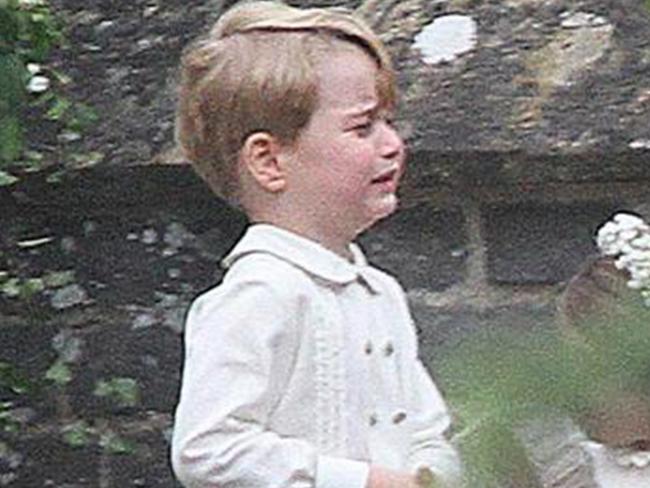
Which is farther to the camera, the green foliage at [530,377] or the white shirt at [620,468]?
the white shirt at [620,468]

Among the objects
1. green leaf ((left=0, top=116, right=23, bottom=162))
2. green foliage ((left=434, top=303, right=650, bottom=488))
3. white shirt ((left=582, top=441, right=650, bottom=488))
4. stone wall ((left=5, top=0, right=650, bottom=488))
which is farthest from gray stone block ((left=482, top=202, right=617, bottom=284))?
green foliage ((left=434, top=303, right=650, bottom=488))

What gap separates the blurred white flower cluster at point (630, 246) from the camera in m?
0.96

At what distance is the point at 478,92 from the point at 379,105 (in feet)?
2.01

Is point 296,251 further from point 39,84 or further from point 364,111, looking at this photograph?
point 39,84

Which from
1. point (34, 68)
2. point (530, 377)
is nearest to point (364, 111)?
point (34, 68)

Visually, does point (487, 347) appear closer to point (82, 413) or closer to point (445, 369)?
point (445, 369)

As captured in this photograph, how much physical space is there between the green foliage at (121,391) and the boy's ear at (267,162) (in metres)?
0.92

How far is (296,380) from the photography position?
2.17m

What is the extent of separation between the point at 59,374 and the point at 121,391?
0.10m

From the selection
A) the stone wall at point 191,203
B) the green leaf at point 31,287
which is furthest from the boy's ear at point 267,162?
the green leaf at point 31,287

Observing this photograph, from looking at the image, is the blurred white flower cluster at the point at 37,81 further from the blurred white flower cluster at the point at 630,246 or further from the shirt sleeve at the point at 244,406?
the blurred white flower cluster at the point at 630,246

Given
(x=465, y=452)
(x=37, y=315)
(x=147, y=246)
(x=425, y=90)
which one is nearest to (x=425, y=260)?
(x=425, y=90)

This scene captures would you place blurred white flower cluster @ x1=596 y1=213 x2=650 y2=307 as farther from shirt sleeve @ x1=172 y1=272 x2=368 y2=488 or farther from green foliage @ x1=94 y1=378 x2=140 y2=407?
green foliage @ x1=94 y1=378 x2=140 y2=407

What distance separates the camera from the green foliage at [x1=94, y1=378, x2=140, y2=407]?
305cm
